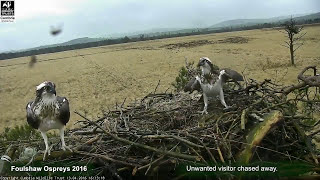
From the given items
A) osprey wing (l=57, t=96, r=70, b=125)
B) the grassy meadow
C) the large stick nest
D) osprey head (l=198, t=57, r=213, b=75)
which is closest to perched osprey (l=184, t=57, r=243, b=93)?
osprey head (l=198, t=57, r=213, b=75)

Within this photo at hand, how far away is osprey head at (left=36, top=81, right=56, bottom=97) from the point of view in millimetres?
3387

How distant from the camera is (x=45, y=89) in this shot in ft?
11.2

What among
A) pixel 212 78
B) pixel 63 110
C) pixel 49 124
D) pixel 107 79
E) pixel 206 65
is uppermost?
pixel 206 65

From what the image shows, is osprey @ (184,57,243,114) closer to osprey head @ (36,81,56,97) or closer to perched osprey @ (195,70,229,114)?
perched osprey @ (195,70,229,114)

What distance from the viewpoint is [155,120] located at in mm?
4434

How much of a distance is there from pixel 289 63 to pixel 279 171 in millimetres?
24432

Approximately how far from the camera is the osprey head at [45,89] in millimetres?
3387

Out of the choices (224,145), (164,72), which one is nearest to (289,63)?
(164,72)

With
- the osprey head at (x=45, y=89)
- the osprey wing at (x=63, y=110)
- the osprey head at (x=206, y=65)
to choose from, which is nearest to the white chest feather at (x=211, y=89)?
the osprey head at (x=206, y=65)

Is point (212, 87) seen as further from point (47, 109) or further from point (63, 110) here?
point (47, 109)

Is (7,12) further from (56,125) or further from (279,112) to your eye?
(279,112)

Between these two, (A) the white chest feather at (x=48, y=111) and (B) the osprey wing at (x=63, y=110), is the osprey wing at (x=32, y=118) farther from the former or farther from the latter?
(B) the osprey wing at (x=63, y=110)

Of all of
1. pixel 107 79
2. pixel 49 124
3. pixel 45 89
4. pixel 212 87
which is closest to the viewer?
pixel 45 89

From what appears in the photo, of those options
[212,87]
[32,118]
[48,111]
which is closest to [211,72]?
[212,87]
